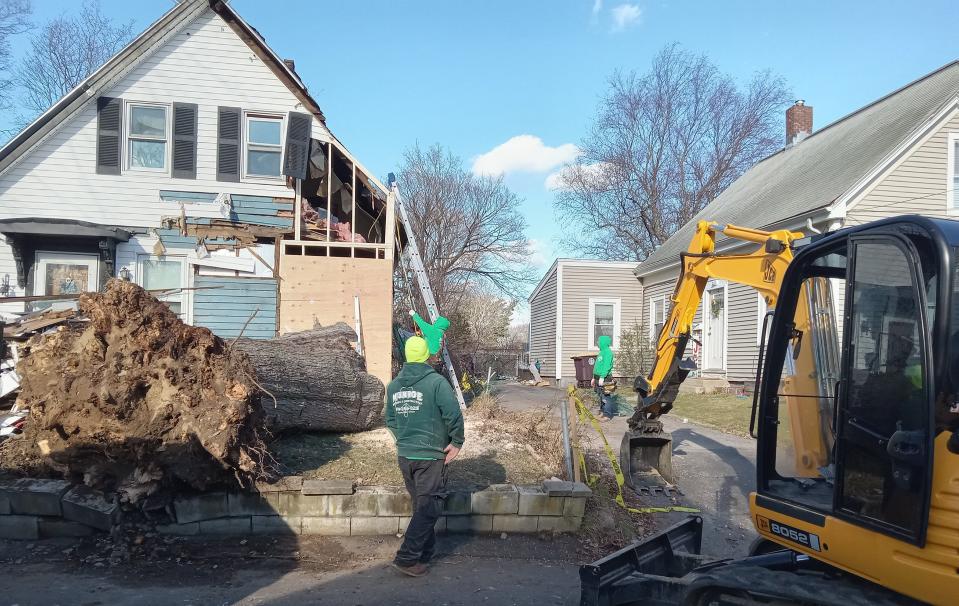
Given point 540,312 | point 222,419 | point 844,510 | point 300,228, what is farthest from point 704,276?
point 540,312

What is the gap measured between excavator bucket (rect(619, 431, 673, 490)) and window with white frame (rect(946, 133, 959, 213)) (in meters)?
10.2

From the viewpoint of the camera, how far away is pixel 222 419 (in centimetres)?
532

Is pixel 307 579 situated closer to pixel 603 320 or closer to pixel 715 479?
pixel 715 479

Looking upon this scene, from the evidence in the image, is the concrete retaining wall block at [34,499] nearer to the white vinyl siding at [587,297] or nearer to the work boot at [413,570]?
the work boot at [413,570]

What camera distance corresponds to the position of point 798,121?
23547 millimetres

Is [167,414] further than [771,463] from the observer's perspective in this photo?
Yes

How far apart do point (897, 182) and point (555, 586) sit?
12721 millimetres

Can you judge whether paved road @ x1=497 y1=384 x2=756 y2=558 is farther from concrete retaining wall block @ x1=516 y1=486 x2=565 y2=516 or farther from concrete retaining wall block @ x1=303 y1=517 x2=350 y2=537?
concrete retaining wall block @ x1=303 y1=517 x2=350 y2=537

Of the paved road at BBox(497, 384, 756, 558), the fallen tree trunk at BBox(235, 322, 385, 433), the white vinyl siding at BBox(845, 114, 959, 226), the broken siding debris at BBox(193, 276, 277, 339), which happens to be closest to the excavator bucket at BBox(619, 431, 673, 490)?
the paved road at BBox(497, 384, 756, 558)

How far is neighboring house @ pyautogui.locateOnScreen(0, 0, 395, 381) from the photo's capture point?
12.2 meters

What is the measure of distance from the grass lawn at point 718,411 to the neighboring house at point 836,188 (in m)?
1.32

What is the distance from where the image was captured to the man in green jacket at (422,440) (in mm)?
5125

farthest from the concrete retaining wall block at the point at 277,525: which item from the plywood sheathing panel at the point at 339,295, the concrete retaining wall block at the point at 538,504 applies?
the plywood sheathing panel at the point at 339,295

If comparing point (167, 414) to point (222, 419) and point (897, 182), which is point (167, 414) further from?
point (897, 182)
